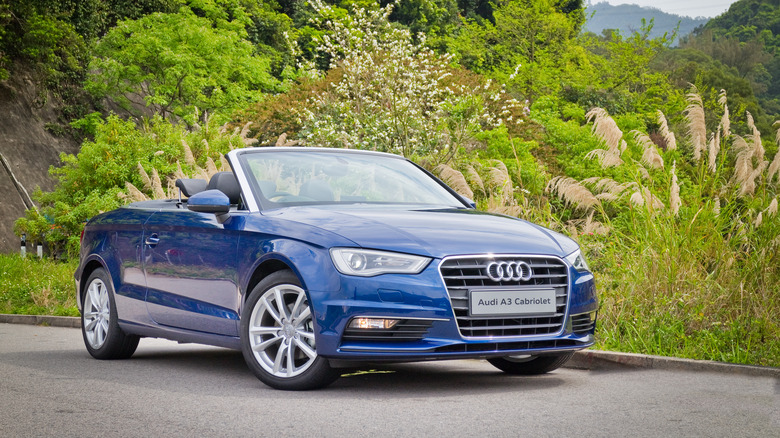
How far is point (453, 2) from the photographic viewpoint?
63.2m

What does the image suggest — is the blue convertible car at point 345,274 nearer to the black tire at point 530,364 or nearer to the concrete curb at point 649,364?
the black tire at point 530,364

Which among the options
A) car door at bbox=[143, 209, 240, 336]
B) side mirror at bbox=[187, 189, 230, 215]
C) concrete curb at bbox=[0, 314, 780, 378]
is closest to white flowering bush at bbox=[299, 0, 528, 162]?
concrete curb at bbox=[0, 314, 780, 378]

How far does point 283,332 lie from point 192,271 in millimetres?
1275

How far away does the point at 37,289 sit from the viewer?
16.3 meters

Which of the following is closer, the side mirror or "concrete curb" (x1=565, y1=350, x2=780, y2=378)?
the side mirror

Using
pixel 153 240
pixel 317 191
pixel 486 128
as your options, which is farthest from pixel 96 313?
pixel 486 128

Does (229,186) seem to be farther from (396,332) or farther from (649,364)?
(649,364)

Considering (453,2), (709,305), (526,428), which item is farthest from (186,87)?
(526,428)

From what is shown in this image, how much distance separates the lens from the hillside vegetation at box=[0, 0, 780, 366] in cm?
916

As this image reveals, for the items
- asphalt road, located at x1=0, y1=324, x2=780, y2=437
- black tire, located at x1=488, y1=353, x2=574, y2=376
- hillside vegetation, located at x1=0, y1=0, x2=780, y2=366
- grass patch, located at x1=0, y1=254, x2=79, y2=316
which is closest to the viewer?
asphalt road, located at x1=0, y1=324, x2=780, y2=437

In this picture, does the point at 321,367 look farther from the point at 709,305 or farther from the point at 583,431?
the point at 709,305

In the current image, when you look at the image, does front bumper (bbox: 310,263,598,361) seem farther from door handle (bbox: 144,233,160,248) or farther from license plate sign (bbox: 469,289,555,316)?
door handle (bbox: 144,233,160,248)

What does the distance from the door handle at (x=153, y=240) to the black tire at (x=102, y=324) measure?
32.5 inches

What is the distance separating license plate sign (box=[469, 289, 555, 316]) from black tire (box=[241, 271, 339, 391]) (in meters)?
1.03
